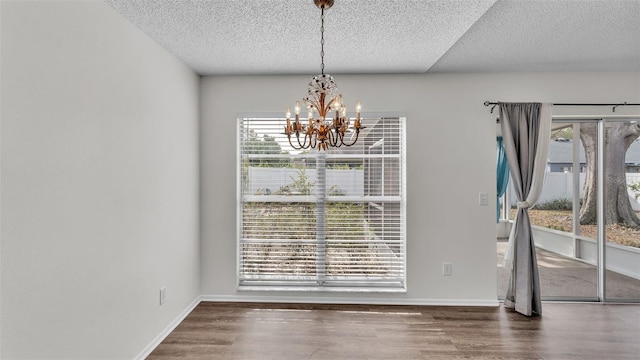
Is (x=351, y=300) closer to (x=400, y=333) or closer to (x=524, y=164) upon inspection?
(x=400, y=333)

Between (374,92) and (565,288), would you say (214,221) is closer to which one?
(374,92)

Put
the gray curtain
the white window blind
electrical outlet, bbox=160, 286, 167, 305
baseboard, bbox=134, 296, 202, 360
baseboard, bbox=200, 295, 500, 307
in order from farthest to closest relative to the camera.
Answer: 1. the white window blind
2. baseboard, bbox=200, 295, 500, 307
3. the gray curtain
4. electrical outlet, bbox=160, 286, 167, 305
5. baseboard, bbox=134, 296, 202, 360

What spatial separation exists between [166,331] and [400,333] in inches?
78.8

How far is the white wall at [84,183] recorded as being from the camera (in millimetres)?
1422

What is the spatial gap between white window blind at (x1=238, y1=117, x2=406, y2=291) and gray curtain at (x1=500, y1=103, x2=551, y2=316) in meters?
1.08

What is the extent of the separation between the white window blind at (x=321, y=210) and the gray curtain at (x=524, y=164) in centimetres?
108

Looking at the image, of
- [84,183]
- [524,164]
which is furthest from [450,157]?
[84,183]

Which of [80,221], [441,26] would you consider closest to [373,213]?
[441,26]

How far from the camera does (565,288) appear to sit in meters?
3.51

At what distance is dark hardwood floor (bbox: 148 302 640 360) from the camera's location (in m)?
2.47

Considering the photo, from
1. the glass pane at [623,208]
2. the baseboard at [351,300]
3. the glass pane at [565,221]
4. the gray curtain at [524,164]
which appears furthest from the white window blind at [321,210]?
the glass pane at [623,208]

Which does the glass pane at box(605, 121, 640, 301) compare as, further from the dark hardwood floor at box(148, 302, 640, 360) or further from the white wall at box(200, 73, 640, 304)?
the white wall at box(200, 73, 640, 304)

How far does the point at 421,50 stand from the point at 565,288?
303 cm

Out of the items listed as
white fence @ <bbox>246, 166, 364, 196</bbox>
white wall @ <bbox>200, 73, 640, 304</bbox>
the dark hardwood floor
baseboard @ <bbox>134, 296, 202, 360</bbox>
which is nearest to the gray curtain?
white wall @ <bbox>200, 73, 640, 304</bbox>
